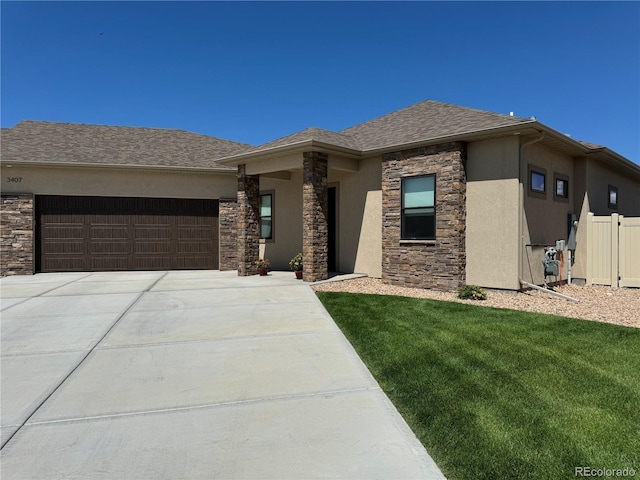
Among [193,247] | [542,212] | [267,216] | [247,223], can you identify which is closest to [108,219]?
[193,247]

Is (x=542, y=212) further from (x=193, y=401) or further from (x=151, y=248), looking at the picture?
(x=151, y=248)

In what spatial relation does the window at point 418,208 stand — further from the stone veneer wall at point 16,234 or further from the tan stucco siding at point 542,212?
the stone veneer wall at point 16,234

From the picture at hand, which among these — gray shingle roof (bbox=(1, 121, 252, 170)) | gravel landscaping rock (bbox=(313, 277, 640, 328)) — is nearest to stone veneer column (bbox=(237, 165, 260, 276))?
gray shingle roof (bbox=(1, 121, 252, 170))

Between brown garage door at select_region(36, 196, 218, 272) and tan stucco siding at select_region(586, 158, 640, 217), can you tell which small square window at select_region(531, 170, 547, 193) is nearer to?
tan stucco siding at select_region(586, 158, 640, 217)

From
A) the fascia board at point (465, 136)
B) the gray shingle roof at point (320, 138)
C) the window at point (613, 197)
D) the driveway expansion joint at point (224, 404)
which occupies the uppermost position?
the gray shingle roof at point (320, 138)

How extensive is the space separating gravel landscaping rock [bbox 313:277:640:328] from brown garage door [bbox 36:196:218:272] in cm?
689

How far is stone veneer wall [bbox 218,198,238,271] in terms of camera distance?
15348 mm

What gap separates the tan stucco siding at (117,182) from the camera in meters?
14.1

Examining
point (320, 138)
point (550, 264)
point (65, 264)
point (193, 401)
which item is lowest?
point (193, 401)

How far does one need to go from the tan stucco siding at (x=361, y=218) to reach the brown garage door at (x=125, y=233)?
17.9 ft

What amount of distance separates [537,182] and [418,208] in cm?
304

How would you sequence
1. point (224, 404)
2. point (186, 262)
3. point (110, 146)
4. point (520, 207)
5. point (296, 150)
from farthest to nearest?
point (110, 146), point (186, 262), point (296, 150), point (520, 207), point (224, 404)

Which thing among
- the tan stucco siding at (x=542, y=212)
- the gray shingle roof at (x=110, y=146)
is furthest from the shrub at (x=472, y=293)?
the gray shingle roof at (x=110, y=146)

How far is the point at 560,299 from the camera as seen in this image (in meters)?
8.86
